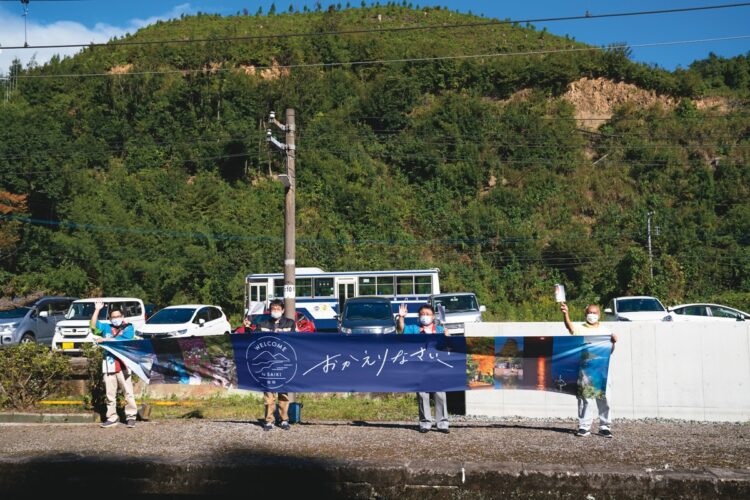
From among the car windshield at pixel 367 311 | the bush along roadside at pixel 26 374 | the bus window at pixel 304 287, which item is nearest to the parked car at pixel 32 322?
the bus window at pixel 304 287

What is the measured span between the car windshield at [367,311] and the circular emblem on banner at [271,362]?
11516 millimetres

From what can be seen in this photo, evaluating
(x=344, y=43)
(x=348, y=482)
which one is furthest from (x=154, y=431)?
(x=344, y=43)

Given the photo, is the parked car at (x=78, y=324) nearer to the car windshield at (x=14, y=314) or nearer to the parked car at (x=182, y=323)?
the parked car at (x=182, y=323)

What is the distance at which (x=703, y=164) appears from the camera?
57.1 m

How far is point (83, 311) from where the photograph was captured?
24.7 metres

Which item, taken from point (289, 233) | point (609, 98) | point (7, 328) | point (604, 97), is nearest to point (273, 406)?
point (289, 233)

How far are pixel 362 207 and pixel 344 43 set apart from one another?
37.2 meters

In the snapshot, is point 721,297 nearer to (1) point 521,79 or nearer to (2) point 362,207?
(2) point 362,207

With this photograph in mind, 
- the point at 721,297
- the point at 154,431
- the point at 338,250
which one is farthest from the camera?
the point at 338,250

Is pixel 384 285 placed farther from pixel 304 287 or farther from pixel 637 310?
pixel 637 310

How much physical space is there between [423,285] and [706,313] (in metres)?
11.7

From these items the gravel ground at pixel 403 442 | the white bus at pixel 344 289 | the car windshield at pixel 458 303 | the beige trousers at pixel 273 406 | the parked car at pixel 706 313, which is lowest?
the gravel ground at pixel 403 442

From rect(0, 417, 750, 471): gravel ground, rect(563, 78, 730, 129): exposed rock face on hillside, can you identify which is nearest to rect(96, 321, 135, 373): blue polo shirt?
rect(0, 417, 750, 471): gravel ground

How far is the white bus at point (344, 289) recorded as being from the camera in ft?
105
